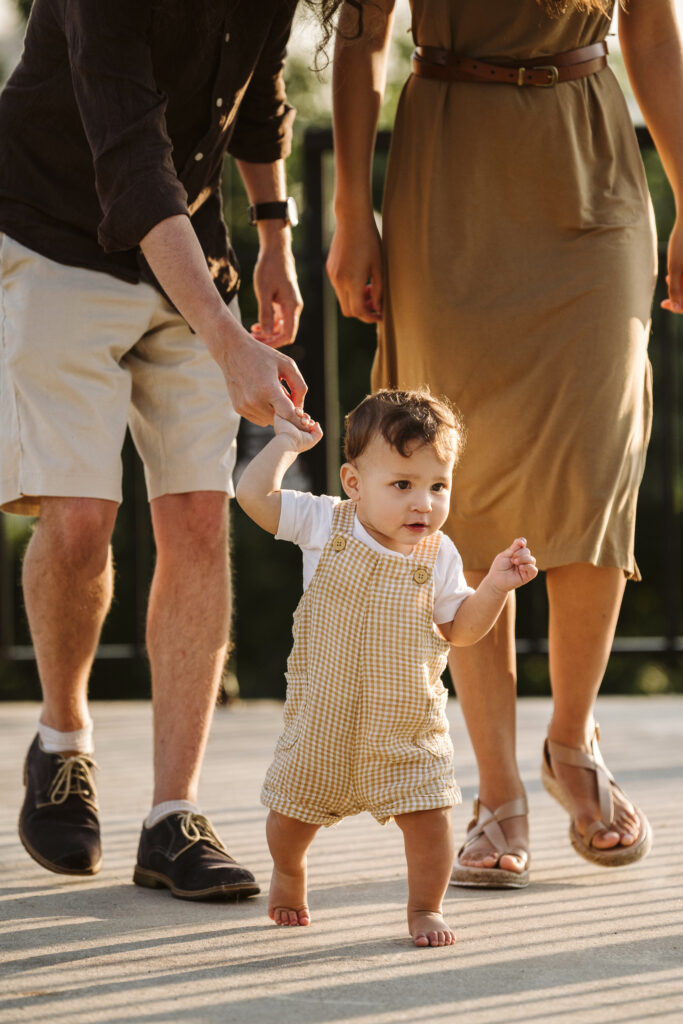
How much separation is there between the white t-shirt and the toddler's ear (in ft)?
0.12

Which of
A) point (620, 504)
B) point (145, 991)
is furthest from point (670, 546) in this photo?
point (145, 991)

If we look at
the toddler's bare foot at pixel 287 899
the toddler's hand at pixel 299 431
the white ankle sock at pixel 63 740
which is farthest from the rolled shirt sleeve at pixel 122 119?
the toddler's bare foot at pixel 287 899

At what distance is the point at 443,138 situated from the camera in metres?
2.31

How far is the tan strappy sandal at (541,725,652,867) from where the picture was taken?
2.28m

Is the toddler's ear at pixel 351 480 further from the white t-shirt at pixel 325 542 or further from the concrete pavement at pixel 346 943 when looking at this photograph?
the concrete pavement at pixel 346 943

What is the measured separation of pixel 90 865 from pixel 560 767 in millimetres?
803

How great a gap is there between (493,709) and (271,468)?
0.67m

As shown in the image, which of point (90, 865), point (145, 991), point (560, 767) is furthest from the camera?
point (560, 767)

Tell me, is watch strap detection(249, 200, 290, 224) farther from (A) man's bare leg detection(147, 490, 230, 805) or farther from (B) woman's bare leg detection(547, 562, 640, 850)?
(B) woman's bare leg detection(547, 562, 640, 850)

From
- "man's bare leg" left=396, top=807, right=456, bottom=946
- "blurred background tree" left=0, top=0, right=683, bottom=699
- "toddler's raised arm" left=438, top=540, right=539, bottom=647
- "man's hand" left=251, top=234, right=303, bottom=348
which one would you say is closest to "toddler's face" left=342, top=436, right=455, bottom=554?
"toddler's raised arm" left=438, top=540, right=539, bottom=647

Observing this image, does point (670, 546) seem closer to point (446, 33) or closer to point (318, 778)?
point (446, 33)

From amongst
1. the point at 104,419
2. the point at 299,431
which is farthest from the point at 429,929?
the point at 104,419

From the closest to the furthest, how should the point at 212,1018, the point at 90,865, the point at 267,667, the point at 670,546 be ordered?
the point at 212,1018 < the point at 90,865 < the point at 670,546 < the point at 267,667

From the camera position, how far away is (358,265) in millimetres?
2422
